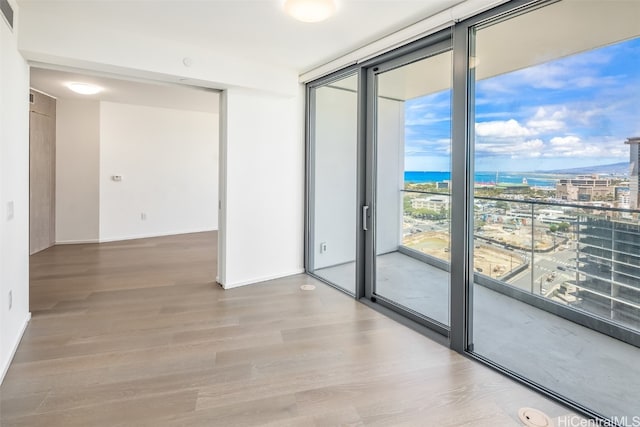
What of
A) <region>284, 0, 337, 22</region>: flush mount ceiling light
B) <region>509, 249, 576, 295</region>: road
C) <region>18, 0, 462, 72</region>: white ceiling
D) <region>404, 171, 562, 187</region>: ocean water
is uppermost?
<region>18, 0, 462, 72</region>: white ceiling

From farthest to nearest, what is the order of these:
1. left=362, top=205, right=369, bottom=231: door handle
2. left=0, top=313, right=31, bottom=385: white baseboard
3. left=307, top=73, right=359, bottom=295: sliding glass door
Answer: left=307, top=73, right=359, bottom=295: sliding glass door, left=362, top=205, right=369, bottom=231: door handle, left=0, top=313, right=31, bottom=385: white baseboard

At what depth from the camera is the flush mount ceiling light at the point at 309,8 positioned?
235 centimetres

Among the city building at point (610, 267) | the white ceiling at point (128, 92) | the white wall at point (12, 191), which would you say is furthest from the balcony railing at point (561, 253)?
the white ceiling at point (128, 92)

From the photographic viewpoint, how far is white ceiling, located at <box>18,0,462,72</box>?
2584 millimetres

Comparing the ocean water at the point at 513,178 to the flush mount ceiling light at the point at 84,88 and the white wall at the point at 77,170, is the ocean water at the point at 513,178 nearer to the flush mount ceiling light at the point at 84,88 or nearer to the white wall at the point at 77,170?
the flush mount ceiling light at the point at 84,88

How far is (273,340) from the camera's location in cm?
277

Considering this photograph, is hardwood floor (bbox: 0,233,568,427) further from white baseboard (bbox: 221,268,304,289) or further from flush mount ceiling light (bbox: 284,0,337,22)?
flush mount ceiling light (bbox: 284,0,337,22)

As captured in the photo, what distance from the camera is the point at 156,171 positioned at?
7.21 meters

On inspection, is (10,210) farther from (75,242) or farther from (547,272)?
(75,242)

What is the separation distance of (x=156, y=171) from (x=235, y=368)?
5939mm

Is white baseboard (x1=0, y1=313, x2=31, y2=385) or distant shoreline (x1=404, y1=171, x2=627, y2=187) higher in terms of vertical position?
distant shoreline (x1=404, y1=171, x2=627, y2=187)

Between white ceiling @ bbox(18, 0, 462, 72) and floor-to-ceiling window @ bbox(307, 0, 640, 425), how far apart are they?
0.35 meters

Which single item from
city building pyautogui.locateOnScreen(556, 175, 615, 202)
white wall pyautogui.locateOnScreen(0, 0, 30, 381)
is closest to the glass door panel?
city building pyautogui.locateOnScreen(556, 175, 615, 202)

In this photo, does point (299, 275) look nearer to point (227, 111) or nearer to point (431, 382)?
point (227, 111)
